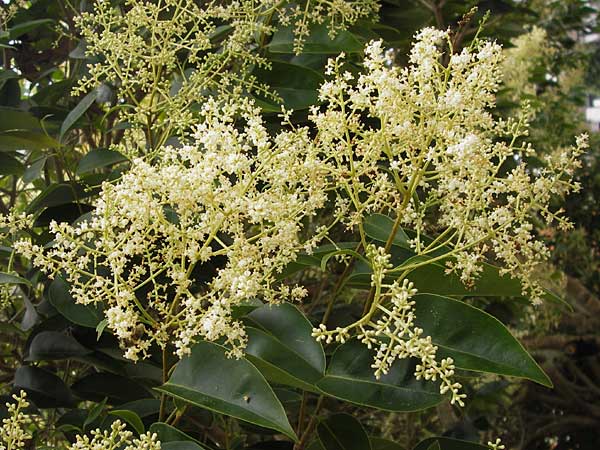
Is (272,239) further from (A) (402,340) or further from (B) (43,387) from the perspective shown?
(B) (43,387)

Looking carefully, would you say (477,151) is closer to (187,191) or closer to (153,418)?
(187,191)

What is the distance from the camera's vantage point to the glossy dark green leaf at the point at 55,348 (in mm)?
1139

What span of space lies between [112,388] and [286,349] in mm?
450

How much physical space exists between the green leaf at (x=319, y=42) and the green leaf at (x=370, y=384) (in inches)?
21.3

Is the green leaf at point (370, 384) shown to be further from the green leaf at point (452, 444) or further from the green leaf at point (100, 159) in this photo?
the green leaf at point (100, 159)

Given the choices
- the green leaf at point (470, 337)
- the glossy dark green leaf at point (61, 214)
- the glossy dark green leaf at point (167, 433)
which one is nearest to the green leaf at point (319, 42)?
the glossy dark green leaf at point (61, 214)

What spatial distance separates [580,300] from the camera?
3.59 meters

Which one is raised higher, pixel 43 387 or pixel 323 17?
pixel 323 17

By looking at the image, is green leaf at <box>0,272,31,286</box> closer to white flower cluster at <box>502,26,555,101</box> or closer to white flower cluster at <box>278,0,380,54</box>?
white flower cluster at <box>278,0,380,54</box>

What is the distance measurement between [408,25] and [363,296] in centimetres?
80

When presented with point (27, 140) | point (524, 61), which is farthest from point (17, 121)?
point (524, 61)

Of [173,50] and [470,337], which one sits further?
[173,50]

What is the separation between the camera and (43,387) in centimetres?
114

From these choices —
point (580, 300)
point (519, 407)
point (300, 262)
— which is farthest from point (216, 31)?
point (580, 300)
